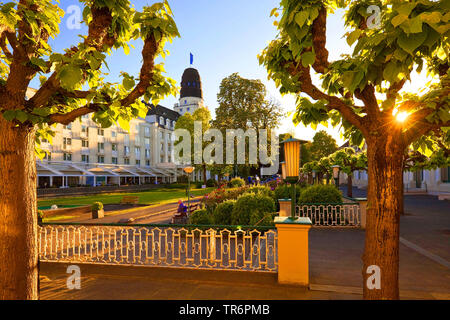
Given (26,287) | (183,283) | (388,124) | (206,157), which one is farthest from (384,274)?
(206,157)

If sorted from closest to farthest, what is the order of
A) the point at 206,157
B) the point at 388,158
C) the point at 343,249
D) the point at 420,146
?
1. the point at 388,158
2. the point at 420,146
3. the point at 343,249
4. the point at 206,157

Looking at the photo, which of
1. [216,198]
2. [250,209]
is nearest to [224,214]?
[250,209]

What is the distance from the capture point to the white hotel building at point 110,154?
127 feet

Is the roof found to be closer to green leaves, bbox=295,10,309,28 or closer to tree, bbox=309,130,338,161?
tree, bbox=309,130,338,161

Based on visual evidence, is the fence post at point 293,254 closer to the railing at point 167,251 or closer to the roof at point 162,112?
the railing at point 167,251

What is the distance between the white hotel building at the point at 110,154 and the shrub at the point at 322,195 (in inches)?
910

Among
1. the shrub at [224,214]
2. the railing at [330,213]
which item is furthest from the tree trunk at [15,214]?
the railing at [330,213]

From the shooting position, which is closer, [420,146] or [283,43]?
[420,146]

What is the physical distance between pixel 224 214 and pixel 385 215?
815 centimetres

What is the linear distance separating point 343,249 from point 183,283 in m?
5.10

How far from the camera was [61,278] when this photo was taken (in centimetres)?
513

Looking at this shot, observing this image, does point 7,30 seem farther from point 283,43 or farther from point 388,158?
point 388,158

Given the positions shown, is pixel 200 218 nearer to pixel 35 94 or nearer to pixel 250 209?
pixel 250 209

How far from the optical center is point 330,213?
10867 mm
